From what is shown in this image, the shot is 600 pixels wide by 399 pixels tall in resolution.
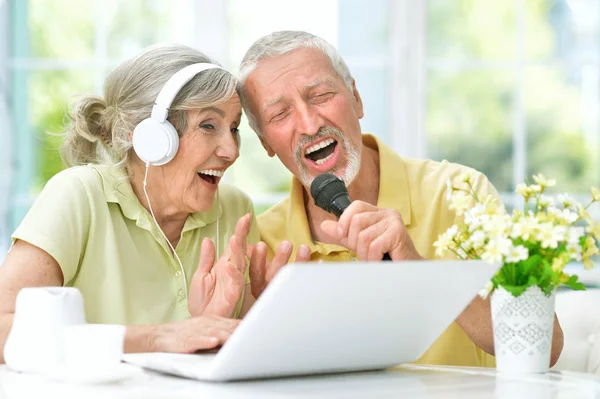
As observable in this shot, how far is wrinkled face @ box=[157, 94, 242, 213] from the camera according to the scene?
2000mm

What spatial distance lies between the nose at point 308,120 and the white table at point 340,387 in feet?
2.86

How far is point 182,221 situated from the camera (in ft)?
6.91

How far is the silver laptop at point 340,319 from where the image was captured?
1.12 metres

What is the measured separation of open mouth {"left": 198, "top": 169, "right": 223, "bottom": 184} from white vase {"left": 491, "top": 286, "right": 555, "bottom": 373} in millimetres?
822

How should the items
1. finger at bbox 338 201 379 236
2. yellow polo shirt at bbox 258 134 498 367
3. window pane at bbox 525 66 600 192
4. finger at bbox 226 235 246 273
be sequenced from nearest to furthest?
finger at bbox 338 201 379 236 → finger at bbox 226 235 246 273 → yellow polo shirt at bbox 258 134 498 367 → window pane at bbox 525 66 600 192

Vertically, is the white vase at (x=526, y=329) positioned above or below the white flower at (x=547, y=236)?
below

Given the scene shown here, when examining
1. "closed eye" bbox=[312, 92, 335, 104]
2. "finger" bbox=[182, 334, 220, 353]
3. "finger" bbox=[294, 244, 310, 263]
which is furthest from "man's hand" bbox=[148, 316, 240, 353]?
→ "closed eye" bbox=[312, 92, 335, 104]

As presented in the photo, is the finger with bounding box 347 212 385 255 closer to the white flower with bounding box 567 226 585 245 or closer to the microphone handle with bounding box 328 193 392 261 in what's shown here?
the microphone handle with bounding box 328 193 392 261

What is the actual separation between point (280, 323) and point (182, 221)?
0.99 meters

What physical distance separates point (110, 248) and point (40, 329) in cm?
57

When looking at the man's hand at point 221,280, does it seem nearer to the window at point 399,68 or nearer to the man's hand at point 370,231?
the man's hand at point 370,231

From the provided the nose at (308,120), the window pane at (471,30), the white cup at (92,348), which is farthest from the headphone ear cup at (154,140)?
the window pane at (471,30)

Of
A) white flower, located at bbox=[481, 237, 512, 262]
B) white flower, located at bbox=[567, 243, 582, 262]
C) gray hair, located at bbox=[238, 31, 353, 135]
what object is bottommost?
white flower, located at bbox=[567, 243, 582, 262]

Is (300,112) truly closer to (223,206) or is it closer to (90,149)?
(223,206)
